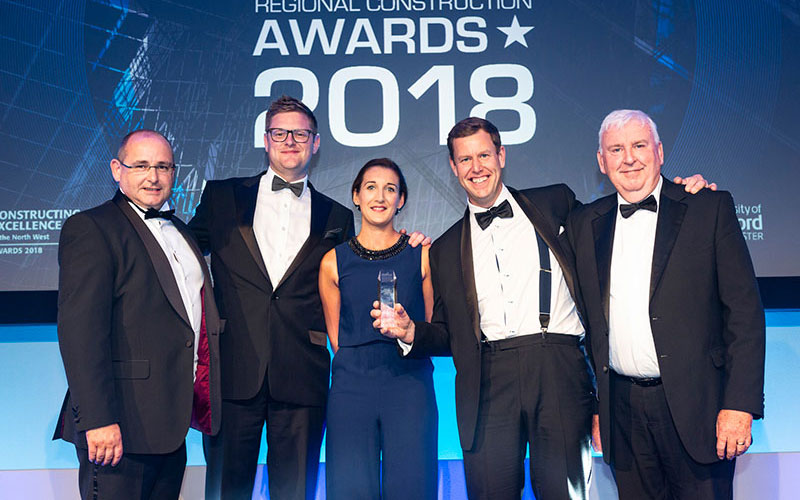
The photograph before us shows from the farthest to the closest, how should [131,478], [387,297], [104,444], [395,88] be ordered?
[395,88] → [387,297] → [131,478] → [104,444]

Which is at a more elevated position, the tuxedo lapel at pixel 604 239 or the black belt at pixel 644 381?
the tuxedo lapel at pixel 604 239

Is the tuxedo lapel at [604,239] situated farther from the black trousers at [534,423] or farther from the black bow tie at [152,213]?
the black bow tie at [152,213]

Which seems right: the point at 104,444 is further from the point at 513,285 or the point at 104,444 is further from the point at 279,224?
the point at 513,285

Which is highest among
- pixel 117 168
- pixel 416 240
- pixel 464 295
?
pixel 117 168

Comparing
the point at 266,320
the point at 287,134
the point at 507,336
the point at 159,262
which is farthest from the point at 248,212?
the point at 507,336

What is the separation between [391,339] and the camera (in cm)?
294

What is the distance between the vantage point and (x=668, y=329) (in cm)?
267

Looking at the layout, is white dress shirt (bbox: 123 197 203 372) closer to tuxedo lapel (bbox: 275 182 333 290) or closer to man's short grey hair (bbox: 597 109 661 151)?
tuxedo lapel (bbox: 275 182 333 290)

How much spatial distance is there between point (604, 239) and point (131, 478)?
2168mm

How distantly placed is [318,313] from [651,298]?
58.9 inches

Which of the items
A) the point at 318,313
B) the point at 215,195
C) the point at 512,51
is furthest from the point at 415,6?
the point at 318,313

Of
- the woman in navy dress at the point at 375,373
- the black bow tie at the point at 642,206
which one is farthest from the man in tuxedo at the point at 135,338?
the black bow tie at the point at 642,206

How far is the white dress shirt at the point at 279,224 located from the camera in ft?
10.4

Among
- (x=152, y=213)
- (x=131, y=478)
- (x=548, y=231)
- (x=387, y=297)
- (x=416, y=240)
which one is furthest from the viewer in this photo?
(x=416, y=240)
